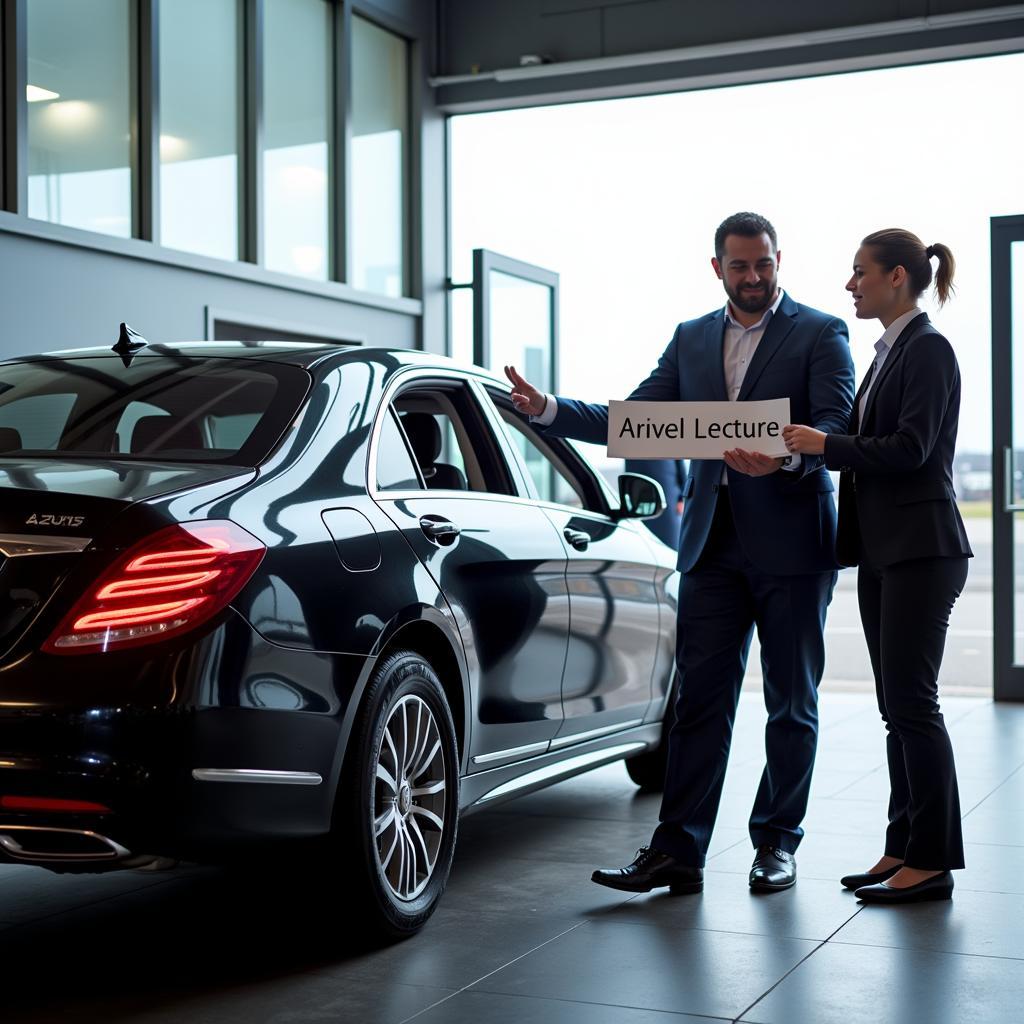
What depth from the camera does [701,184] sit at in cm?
1173

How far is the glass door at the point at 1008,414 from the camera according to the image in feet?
30.0

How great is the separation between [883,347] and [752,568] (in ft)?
2.33

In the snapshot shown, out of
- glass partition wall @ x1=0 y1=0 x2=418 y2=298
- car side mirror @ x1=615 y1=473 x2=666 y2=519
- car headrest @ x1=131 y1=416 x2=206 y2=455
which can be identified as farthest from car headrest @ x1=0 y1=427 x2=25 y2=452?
glass partition wall @ x1=0 y1=0 x2=418 y2=298

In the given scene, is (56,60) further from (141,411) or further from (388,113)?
(141,411)

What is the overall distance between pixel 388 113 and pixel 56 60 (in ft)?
11.7

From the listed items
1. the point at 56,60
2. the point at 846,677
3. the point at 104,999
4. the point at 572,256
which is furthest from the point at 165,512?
the point at 846,677

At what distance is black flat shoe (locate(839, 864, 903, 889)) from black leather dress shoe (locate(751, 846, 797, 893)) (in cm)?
15

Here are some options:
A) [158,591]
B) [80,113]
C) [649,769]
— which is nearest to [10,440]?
[158,591]

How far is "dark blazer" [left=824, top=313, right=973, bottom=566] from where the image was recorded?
400cm

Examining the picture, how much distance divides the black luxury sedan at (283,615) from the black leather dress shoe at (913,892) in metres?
0.99

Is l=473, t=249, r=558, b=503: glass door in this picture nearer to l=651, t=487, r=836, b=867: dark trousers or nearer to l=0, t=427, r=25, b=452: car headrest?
l=651, t=487, r=836, b=867: dark trousers

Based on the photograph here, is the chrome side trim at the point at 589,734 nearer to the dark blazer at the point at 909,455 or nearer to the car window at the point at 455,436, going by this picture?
the car window at the point at 455,436

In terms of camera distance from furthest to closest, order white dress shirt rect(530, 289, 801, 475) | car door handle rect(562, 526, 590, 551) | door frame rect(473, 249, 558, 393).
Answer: door frame rect(473, 249, 558, 393)
car door handle rect(562, 526, 590, 551)
white dress shirt rect(530, 289, 801, 475)

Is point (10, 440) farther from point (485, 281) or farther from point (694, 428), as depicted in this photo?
point (485, 281)
